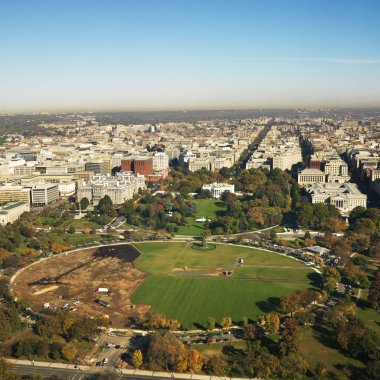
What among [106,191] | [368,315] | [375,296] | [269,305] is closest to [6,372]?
[269,305]

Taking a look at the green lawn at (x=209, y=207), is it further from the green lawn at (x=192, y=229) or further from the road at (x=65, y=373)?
the road at (x=65, y=373)

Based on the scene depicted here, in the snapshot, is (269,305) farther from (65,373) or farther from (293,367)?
(65,373)

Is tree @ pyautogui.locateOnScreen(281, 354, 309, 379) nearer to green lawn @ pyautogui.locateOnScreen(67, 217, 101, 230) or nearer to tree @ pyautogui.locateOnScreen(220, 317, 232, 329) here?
tree @ pyautogui.locateOnScreen(220, 317, 232, 329)

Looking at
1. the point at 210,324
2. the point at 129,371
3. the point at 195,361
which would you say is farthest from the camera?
the point at 210,324

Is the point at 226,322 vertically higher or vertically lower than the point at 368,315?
higher

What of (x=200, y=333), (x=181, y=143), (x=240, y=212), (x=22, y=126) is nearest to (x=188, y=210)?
(x=240, y=212)

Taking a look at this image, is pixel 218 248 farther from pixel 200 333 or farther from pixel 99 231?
pixel 200 333

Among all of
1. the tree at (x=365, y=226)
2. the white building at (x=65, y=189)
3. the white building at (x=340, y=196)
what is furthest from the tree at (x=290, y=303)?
the white building at (x=65, y=189)
